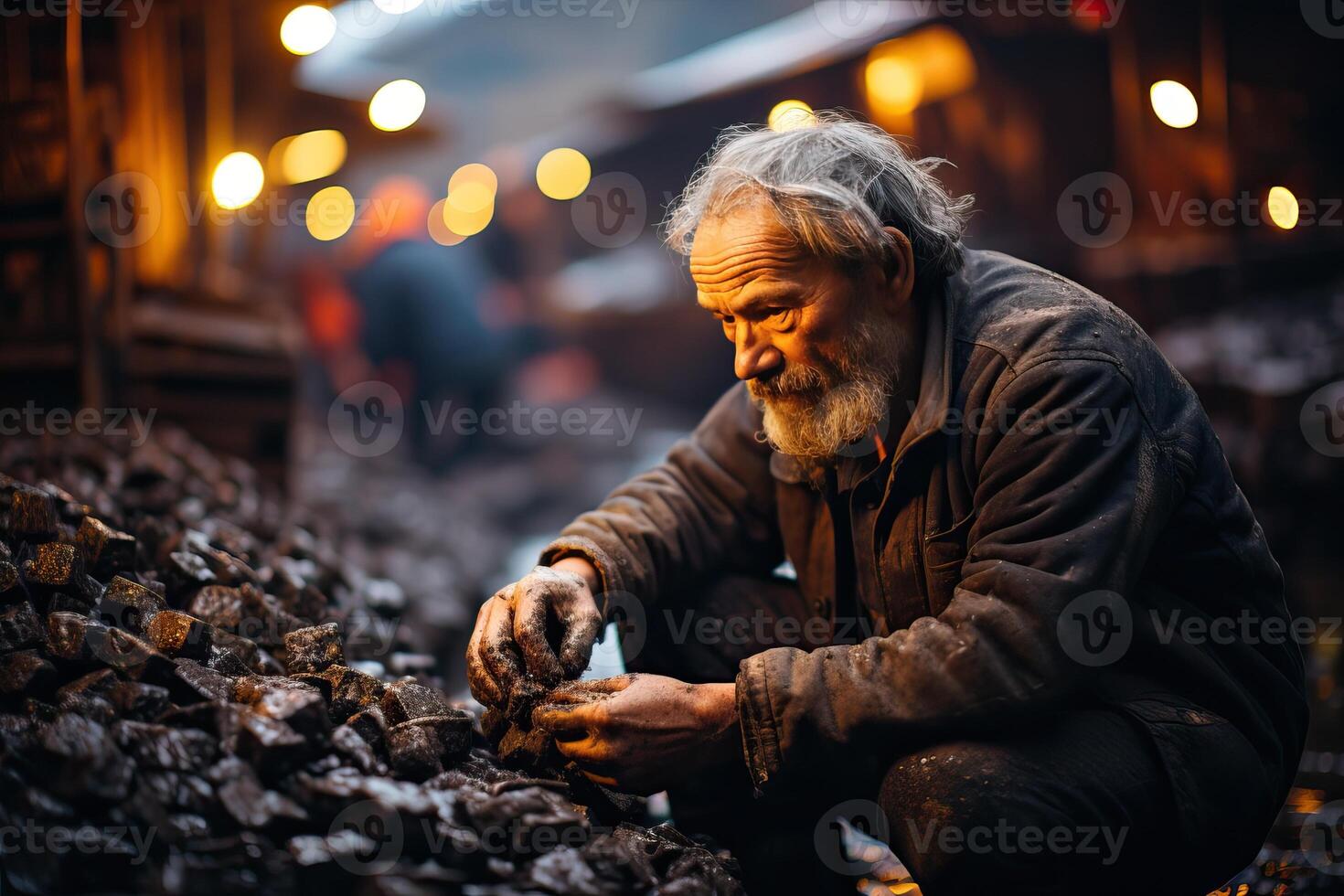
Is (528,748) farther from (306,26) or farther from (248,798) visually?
(306,26)

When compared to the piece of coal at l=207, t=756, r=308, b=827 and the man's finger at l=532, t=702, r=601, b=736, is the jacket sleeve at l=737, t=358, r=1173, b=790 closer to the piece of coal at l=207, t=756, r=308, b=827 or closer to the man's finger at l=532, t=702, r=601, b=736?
the man's finger at l=532, t=702, r=601, b=736

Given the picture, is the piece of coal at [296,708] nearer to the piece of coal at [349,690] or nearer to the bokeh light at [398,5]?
the piece of coal at [349,690]

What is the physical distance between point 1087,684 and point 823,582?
0.78 metres

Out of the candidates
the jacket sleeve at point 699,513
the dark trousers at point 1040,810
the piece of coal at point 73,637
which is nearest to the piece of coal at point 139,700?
the piece of coal at point 73,637

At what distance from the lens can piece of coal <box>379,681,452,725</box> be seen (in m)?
2.44

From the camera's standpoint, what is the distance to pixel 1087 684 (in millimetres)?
2201

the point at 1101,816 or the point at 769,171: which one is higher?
the point at 769,171

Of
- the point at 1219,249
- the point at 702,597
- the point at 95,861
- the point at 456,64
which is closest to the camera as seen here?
the point at 95,861

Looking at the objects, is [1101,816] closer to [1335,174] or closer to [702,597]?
[702,597]

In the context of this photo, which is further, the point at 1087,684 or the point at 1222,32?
the point at 1222,32

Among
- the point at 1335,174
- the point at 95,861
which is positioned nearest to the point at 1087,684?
the point at 95,861

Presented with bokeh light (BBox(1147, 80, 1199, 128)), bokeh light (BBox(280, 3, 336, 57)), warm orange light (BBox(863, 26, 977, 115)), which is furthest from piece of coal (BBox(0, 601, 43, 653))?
warm orange light (BBox(863, 26, 977, 115))

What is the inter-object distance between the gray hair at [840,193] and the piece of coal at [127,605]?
1.67 meters

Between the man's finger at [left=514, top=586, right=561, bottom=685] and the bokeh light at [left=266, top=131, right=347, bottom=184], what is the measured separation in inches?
314
